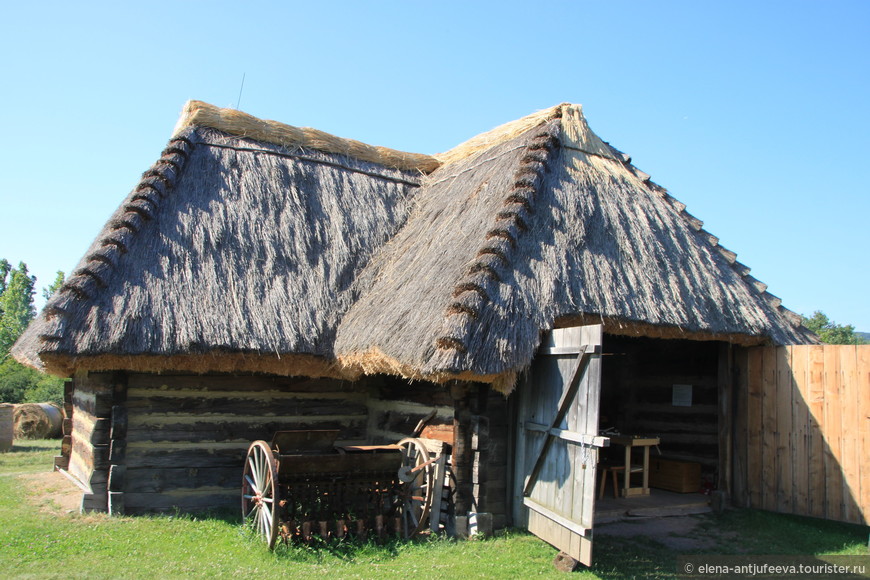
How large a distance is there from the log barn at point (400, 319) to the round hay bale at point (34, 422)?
6.81 meters

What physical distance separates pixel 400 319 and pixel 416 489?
6.67ft

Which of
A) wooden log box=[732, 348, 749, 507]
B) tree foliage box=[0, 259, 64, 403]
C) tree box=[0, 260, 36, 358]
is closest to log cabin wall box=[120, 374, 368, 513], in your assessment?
wooden log box=[732, 348, 749, 507]

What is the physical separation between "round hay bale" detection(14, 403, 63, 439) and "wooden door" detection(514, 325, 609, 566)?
14.6m

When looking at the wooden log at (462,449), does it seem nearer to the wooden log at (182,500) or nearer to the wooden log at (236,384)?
the wooden log at (236,384)

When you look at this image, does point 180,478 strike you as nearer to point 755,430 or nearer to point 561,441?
point 561,441

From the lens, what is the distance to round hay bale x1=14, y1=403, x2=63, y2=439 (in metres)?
17.4

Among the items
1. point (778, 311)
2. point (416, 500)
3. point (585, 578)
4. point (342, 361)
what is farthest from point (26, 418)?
point (778, 311)

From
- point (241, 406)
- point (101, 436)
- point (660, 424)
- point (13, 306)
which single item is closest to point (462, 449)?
point (241, 406)

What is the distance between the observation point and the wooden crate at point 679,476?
10.7 meters

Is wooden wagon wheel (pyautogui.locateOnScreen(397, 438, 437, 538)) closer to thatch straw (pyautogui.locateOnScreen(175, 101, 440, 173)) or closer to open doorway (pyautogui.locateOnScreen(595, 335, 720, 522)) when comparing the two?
open doorway (pyautogui.locateOnScreen(595, 335, 720, 522))

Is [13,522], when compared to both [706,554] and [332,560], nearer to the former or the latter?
[332,560]

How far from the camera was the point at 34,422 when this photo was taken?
688 inches

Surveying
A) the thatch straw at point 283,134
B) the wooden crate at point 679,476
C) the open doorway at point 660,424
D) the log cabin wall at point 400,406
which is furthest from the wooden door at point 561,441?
the thatch straw at point 283,134

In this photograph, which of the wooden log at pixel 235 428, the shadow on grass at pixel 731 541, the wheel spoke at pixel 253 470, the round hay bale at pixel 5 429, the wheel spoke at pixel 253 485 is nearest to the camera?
the shadow on grass at pixel 731 541
